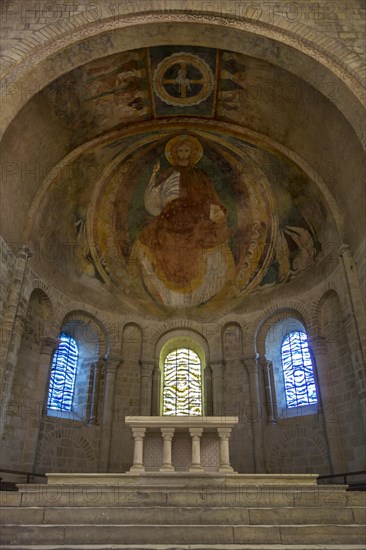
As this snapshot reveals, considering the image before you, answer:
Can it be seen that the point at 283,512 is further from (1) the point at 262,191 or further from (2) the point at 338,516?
(1) the point at 262,191

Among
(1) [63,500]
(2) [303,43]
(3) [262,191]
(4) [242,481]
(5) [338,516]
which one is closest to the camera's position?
(5) [338,516]

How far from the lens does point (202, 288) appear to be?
15102mm

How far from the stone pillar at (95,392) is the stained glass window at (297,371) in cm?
585

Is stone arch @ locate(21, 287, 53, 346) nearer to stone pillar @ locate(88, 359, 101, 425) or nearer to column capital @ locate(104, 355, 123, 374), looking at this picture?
stone pillar @ locate(88, 359, 101, 425)

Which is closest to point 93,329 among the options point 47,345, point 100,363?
point 100,363

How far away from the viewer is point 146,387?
44.2 feet

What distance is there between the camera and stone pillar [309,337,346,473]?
35.6 ft

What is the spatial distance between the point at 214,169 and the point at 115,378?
25.5ft

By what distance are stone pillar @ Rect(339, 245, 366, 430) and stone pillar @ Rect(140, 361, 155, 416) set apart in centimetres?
617

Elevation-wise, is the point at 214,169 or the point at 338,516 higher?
the point at 214,169

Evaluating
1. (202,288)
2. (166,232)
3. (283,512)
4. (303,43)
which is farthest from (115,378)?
(303,43)

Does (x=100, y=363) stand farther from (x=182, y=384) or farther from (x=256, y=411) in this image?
(x=256, y=411)

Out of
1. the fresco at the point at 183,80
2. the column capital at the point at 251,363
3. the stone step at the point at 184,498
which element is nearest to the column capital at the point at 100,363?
the column capital at the point at 251,363

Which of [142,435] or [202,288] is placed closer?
[142,435]
